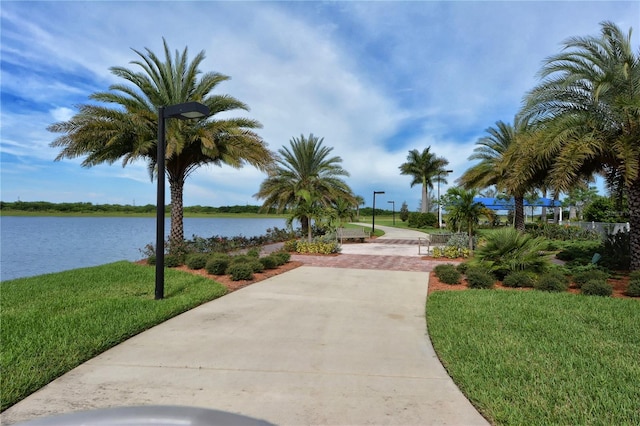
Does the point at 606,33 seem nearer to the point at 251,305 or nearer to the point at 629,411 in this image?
the point at 629,411

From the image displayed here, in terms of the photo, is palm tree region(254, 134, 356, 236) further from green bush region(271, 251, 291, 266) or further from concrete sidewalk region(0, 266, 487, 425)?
concrete sidewalk region(0, 266, 487, 425)

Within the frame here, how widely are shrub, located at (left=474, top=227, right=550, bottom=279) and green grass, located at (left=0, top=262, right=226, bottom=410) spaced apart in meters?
6.55

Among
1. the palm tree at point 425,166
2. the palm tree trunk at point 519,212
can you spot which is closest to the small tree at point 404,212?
the palm tree at point 425,166

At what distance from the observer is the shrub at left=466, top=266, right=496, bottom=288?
809 centimetres

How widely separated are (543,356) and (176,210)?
11960 millimetres

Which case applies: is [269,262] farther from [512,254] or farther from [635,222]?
[635,222]

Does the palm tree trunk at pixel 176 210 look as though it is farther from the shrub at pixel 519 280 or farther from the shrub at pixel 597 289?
the shrub at pixel 597 289

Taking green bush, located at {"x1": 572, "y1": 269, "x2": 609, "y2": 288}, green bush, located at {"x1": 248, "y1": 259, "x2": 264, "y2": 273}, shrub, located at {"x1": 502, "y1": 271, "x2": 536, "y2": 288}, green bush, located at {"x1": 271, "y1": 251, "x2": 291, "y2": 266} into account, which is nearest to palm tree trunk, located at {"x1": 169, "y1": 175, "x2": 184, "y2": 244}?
green bush, located at {"x1": 271, "y1": 251, "x2": 291, "y2": 266}

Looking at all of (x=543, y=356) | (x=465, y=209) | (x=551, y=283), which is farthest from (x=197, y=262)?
(x=465, y=209)

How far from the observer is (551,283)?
7672 mm

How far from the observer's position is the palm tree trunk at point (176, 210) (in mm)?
12727

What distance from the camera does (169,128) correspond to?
11.9m

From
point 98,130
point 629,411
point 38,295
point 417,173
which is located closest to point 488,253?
point 629,411

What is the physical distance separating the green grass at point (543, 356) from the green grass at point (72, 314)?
152 inches
